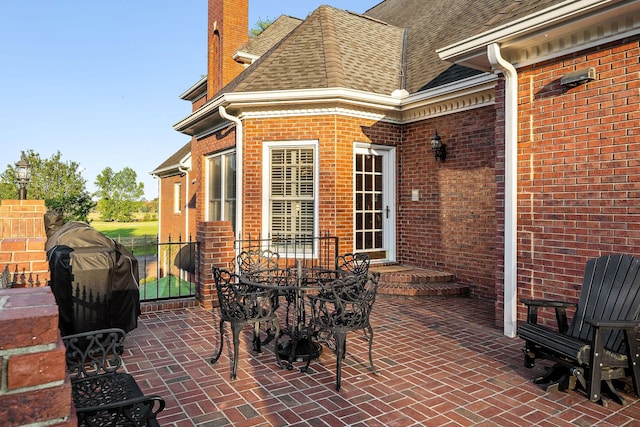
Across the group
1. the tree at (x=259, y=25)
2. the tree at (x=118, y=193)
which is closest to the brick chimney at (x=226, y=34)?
the tree at (x=259, y=25)

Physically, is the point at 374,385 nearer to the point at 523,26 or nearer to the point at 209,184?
the point at 523,26

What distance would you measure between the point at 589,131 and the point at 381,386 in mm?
3374

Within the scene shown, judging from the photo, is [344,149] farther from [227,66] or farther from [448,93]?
[227,66]

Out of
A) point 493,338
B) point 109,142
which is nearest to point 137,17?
point 493,338

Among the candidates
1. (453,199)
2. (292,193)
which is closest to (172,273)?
(292,193)

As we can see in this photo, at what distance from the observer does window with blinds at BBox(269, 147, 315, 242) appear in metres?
7.78

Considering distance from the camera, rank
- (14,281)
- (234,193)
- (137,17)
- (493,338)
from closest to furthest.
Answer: (14,281)
(493,338)
(234,193)
(137,17)

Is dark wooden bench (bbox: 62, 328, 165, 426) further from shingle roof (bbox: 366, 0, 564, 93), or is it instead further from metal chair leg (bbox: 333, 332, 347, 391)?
shingle roof (bbox: 366, 0, 564, 93)

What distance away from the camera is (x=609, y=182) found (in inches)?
162

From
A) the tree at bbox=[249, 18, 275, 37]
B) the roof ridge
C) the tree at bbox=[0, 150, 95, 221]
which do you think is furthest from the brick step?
the tree at bbox=[249, 18, 275, 37]

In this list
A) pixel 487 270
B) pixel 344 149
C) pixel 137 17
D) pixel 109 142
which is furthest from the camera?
pixel 109 142

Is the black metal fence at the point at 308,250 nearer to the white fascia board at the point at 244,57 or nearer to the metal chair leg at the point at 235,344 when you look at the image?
the metal chair leg at the point at 235,344

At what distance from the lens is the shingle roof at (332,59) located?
7.78 m

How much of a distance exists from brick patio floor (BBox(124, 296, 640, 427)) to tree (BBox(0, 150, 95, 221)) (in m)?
17.0
